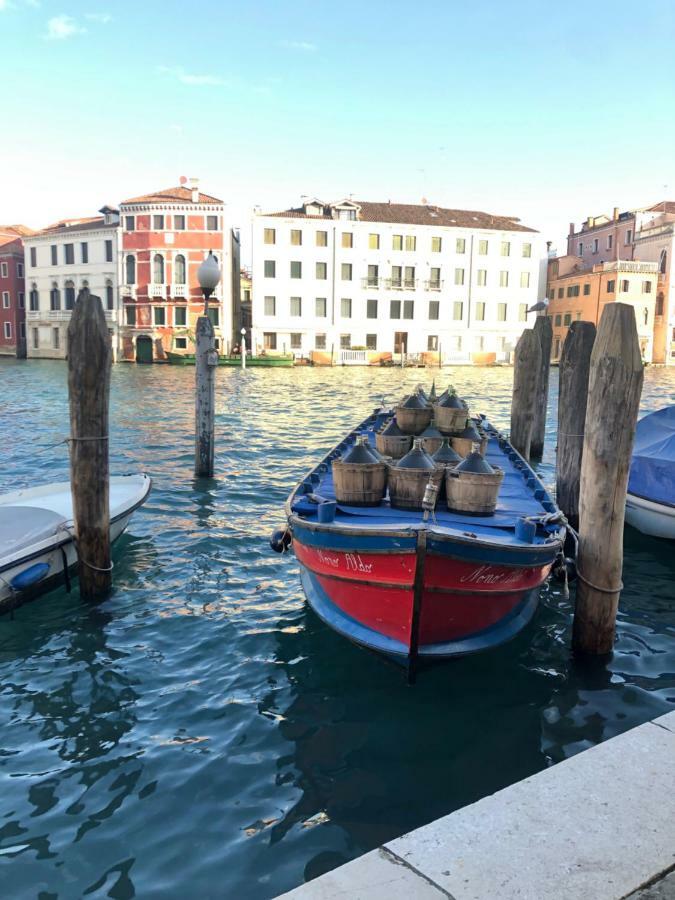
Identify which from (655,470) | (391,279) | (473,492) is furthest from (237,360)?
(473,492)

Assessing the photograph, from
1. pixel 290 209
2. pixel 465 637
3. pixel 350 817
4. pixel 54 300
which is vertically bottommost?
pixel 350 817

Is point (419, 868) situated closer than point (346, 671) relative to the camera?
Yes

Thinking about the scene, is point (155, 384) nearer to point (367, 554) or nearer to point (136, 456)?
point (136, 456)

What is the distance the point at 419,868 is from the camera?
2.40m

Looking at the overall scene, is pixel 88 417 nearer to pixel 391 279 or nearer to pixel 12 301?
pixel 391 279

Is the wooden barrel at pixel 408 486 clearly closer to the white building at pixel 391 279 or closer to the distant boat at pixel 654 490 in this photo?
the distant boat at pixel 654 490

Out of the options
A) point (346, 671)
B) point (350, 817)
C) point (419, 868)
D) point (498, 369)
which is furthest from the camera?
point (498, 369)

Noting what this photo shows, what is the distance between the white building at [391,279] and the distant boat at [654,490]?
121 ft

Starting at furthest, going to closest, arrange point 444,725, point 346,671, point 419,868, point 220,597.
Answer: point 220,597 < point 346,671 < point 444,725 < point 419,868

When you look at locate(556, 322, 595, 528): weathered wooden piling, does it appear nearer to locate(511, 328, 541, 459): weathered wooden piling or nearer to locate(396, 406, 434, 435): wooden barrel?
locate(396, 406, 434, 435): wooden barrel

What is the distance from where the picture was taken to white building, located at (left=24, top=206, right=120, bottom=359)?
44281mm

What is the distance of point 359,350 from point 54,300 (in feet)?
64.8

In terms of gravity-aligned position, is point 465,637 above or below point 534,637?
above

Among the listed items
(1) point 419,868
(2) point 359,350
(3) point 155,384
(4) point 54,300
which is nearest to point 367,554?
(1) point 419,868
